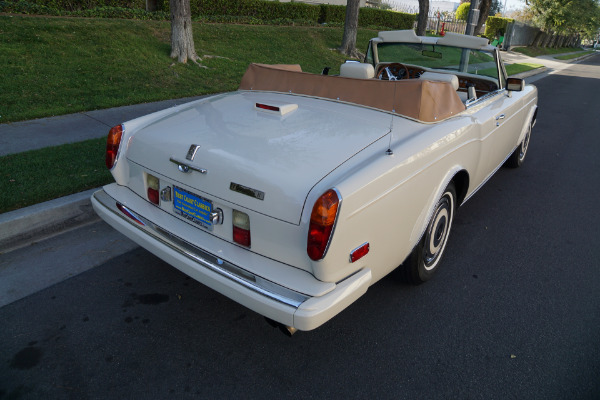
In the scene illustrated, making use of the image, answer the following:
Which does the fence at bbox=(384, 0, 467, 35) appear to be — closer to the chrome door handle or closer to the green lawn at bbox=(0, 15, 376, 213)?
the green lawn at bbox=(0, 15, 376, 213)

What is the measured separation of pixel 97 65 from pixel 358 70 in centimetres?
667

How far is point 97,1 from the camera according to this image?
12.6 m

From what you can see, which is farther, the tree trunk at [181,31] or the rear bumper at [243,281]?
the tree trunk at [181,31]

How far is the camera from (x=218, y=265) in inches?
95.1

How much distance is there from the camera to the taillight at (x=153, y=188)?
2896 millimetres

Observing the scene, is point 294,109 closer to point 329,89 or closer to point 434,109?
point 329,89

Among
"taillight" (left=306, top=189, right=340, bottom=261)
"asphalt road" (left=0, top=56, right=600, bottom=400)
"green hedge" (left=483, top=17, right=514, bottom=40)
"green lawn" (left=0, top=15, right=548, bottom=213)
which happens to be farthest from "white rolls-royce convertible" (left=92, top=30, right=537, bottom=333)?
"green hedge" (left=483, top=17, right=514, bottom=40)

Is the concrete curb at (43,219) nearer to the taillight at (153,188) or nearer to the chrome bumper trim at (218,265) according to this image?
the chrome bumper trim at (218,265)

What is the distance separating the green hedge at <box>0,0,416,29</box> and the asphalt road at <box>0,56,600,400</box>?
1042 cm

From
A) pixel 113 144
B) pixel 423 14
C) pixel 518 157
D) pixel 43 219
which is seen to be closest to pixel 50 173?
pixel 43 219

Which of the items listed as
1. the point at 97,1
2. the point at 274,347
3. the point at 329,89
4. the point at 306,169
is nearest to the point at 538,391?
the point at 274,347

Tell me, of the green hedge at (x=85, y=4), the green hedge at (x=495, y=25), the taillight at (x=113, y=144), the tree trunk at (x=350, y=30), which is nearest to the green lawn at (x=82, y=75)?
the taillight at (x=113, y=144)

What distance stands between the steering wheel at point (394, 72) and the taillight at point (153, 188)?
116 inches

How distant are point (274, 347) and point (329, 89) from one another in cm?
191
